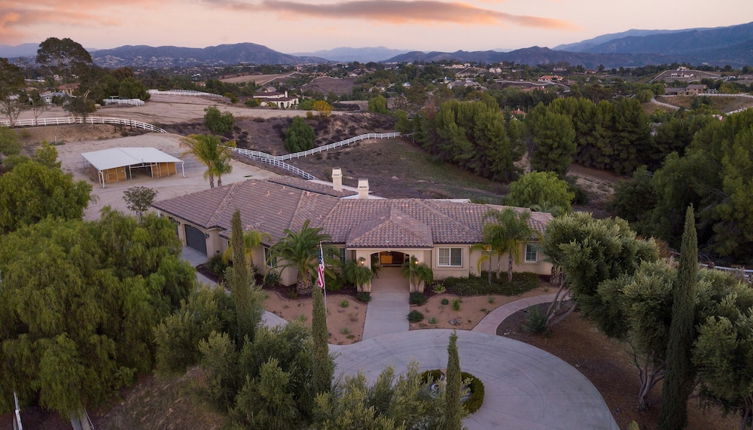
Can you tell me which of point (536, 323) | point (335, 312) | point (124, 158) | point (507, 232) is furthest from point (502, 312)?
point (124, 158)

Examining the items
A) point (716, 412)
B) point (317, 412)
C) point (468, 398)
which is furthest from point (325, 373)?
point (716, 412)

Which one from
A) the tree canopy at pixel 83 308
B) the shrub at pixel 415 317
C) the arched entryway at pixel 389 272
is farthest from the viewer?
the arched entryway at pixel 389 272

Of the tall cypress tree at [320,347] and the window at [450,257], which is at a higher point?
the tall cypress tree at [320,347]

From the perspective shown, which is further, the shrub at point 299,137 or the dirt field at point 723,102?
the dirt field at point 723,102

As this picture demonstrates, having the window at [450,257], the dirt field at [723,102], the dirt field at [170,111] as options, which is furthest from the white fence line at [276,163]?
the dirt field at [723,102]

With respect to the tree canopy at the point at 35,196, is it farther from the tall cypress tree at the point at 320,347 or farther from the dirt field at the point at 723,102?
the dirt field at the point at 723,102
